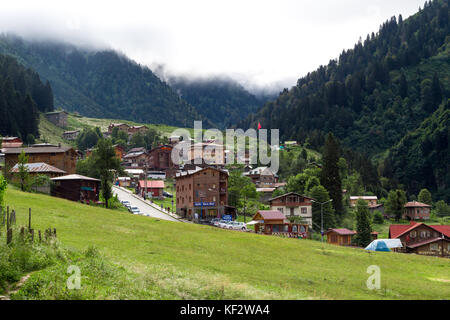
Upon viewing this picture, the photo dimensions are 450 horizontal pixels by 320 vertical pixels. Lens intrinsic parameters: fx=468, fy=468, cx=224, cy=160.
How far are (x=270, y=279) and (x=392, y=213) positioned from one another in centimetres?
14296

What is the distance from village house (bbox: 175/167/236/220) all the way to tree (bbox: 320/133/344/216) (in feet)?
116

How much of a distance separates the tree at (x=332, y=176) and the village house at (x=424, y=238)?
65.6 feet

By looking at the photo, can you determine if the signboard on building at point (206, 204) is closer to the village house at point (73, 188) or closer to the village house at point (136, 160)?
the village house at point (73, 188)

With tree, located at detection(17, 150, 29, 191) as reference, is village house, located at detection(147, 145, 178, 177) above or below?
above

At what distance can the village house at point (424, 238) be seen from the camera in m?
99.0

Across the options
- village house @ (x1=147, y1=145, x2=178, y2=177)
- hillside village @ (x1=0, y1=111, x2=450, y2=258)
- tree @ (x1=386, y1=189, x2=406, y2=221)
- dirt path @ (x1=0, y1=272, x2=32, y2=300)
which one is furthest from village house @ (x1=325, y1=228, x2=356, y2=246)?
village house @ (x1=147, y1=145, x2=178, y2=177)

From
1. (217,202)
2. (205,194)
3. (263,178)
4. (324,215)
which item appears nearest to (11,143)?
(205,194)

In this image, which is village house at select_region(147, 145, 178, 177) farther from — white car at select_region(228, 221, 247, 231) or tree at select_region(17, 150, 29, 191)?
tree at select_region(17, 150, 29, 191)

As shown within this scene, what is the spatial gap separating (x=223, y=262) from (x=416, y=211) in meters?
144

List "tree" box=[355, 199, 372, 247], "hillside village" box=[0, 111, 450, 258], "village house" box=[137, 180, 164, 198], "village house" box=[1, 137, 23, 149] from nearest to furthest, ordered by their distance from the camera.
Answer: "hillside village" box=[0, 111, 450, 258] < "tree" box=[355, 199, 372, 247] < "village house" box=[137, 180, 164, 198] < "village house" box=[1, 137, 23, 149]

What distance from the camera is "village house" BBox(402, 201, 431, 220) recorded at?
16638 cm

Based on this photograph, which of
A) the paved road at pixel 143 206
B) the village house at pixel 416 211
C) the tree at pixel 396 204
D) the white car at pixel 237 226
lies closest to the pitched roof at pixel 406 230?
the white car at pixel 237 226

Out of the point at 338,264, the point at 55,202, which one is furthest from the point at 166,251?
the point at 55,202
